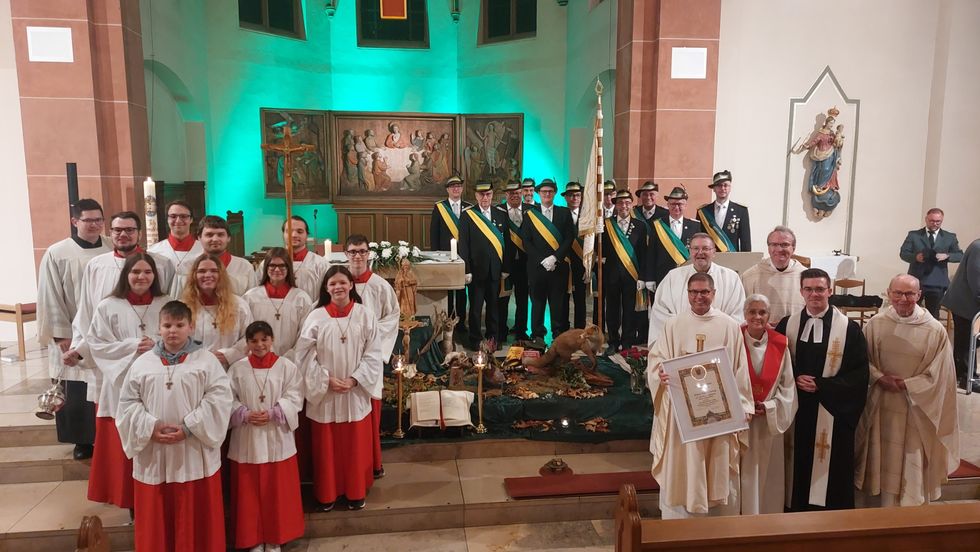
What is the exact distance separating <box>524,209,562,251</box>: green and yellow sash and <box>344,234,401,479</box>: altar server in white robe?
297 centimetres

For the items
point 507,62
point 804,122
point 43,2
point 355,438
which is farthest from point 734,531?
point 507,62

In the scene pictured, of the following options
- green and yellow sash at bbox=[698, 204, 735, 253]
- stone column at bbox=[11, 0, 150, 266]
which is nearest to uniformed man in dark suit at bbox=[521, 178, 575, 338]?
green and yellow sash at bbox=[698, 204, 735, 253]

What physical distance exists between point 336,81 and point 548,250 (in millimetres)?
9749

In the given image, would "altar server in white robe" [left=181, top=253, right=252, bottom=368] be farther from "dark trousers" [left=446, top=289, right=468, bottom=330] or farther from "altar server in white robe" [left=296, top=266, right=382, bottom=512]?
A: "dark trousers" [left=446, top=289, right=468, bottom=330]

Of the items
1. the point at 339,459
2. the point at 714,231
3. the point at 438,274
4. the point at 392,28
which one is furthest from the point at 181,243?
the point at 392,28

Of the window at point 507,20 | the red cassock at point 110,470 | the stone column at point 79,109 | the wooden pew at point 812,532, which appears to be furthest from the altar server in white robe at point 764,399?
the window at point 507,20

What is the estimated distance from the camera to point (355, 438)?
15.1 ft

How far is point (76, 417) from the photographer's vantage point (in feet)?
17.1

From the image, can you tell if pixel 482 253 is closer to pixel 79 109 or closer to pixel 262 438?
pixel 262 438

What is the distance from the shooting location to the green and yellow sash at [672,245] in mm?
7172

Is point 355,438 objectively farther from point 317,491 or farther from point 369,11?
point 369,11

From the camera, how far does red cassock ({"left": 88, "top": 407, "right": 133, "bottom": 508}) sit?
4438 millimetres

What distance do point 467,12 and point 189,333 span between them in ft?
43.0

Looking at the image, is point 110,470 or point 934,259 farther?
point 934,259
